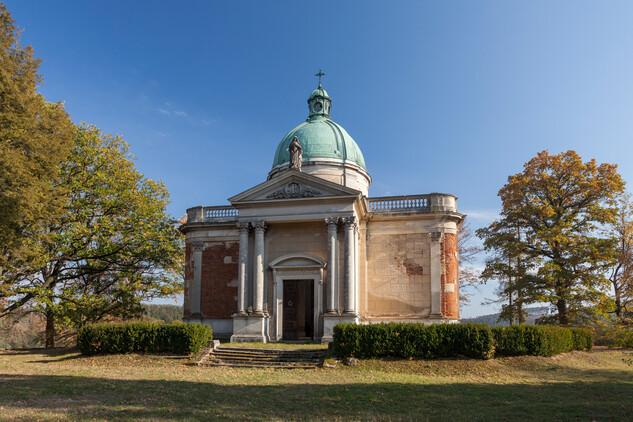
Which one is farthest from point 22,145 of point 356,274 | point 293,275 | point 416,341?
point 416,341

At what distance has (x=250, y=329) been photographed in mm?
22266

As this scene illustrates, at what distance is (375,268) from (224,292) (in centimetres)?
806

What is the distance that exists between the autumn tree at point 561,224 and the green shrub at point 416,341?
9155 millimetres

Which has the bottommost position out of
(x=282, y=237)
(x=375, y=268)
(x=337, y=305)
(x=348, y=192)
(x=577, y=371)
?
(x=577, y=371)

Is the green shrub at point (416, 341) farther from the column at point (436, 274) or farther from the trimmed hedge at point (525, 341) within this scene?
the column at point (436, 274)

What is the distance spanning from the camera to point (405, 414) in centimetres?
962

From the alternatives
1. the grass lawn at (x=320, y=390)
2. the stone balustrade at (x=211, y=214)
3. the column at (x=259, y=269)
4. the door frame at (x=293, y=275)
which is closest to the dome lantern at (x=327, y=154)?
the stone balustrade at (x=211, y=214)

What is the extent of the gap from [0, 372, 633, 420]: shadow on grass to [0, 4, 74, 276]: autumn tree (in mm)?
5511

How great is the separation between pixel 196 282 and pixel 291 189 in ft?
25.2

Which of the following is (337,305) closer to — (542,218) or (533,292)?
(533,292)

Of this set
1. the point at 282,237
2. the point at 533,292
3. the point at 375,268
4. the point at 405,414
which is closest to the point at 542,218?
the point at 533,292

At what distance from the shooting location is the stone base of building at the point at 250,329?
22.1 metres

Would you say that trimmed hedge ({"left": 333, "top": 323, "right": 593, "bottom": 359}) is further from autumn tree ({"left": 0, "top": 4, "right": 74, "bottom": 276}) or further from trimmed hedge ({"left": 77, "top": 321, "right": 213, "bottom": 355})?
autumn tree ({"left": 0, "top": 4, "right": 74, "bottom": 276})

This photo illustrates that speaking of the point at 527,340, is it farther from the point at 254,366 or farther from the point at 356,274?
the point at 254,366
